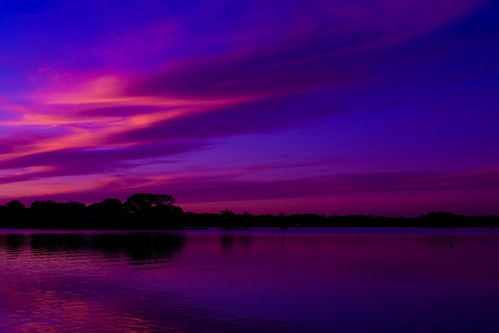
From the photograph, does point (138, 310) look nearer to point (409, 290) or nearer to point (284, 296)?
point (284, 296)

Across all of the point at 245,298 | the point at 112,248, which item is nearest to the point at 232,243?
the point at 112,248

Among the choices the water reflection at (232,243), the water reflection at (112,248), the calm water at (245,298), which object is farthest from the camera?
the water reflection at (232,243)

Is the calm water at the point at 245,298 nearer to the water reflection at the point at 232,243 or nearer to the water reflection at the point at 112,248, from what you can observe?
the water reflection at the point at 112,248

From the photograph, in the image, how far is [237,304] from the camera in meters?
33.9

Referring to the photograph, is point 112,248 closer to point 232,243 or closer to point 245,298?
point 232,243

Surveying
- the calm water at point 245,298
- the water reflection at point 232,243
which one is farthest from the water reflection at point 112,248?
the calm water at point 245,298

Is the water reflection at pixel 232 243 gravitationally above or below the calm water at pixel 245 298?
below

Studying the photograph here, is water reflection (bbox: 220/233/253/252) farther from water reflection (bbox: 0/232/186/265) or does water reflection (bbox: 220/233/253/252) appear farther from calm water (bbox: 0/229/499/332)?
calm water (bbox: 0/229/499/332)

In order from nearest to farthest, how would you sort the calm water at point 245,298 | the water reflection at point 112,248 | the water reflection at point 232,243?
the calm water at point 245,298 → the water reflection at point 112,248 → the water reflection at point 232,243

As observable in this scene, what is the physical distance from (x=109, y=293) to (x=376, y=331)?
66.8 feet

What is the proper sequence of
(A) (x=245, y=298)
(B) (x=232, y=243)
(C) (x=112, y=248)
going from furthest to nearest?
1. (B) (x=232, y=243)
2. (C) (x=112, y=248)
3. (A) (x=245, y=298)

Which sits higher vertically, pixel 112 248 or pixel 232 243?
pixel 112 248

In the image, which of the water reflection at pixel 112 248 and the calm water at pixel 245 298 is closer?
the calm water at pixel 245 298

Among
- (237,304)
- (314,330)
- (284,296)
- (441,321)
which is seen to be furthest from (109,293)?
(441,321)
